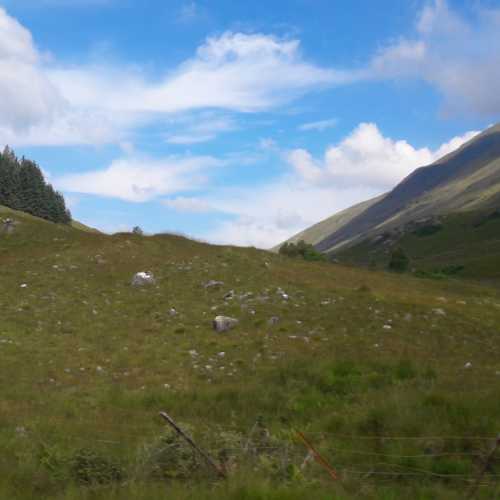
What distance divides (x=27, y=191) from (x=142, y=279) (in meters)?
78.3

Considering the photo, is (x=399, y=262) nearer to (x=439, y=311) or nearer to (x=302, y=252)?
(x=302, y=252)

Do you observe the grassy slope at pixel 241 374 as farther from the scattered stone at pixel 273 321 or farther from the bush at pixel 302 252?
the bush at pixel 302 252

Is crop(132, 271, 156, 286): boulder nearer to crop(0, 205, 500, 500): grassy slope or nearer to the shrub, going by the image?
crop(0, 205, 500, 500): grassy slope

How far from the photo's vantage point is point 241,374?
17797 mm

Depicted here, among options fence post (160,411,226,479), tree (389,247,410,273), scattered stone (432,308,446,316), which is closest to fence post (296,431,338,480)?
fence post (160,411,226,479)

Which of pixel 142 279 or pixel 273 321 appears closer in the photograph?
pixel 273 321

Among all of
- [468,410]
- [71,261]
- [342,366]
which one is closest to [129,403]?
[342,366]

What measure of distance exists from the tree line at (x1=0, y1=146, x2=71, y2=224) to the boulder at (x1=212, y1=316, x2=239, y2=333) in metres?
82.2

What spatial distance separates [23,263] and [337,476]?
3003 cm

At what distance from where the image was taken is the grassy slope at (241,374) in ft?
32.1

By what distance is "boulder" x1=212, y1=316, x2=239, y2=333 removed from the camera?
74.9 feet

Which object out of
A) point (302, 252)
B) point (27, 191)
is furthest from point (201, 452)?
point (27, 191)

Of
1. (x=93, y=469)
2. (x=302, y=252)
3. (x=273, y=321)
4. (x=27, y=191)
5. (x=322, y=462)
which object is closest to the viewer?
(x=93, y=469)

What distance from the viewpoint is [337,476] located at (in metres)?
9.66
